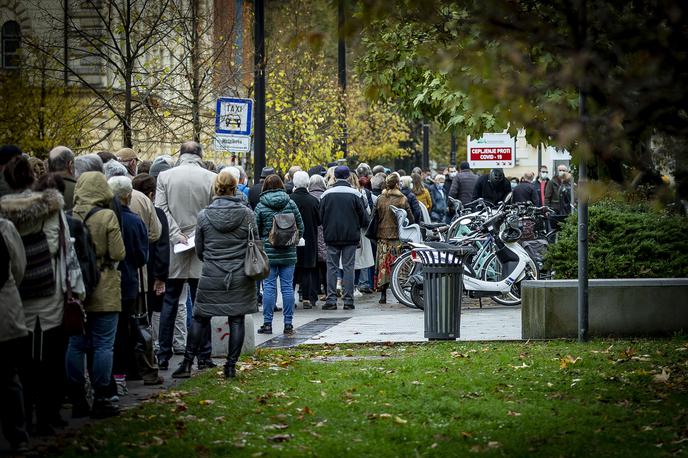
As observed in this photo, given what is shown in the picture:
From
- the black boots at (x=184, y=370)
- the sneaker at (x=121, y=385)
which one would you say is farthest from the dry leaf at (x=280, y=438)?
the black boots at (x=184, y=370)

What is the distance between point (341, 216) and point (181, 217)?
20.0ft

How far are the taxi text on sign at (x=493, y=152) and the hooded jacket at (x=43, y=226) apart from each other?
2411 cm

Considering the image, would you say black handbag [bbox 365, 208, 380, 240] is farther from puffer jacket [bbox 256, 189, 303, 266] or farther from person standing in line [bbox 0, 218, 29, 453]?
person standing in line [bbox 0, 218, 29, 453]

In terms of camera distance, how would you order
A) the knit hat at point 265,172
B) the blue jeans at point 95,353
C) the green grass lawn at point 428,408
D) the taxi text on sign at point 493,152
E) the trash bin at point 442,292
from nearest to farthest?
the green grass lawn at point 428,408, the blue jeans at point 95,353, the trash bin at point 442,292, the knit hat at point 265,172, the taxi text on sign at point 493,152

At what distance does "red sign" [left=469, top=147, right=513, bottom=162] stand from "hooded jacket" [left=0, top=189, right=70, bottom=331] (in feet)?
79.5

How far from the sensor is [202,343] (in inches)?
493

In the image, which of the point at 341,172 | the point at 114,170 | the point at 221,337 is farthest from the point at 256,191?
the point at 114,170

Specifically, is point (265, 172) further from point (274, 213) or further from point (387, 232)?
point (274, 213)

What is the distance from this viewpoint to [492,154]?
32938mm

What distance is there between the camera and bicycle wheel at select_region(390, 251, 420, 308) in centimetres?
1928

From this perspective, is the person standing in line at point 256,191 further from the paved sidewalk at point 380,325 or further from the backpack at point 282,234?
the backpack at point 282,234

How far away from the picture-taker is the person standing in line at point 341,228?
760 inches

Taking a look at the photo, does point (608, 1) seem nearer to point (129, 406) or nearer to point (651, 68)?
point (651, 68)

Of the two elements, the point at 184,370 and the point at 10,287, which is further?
the point at 184,370
